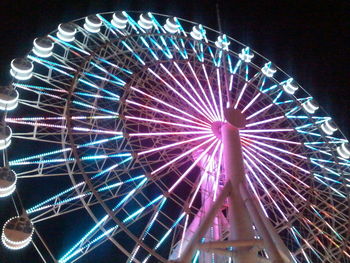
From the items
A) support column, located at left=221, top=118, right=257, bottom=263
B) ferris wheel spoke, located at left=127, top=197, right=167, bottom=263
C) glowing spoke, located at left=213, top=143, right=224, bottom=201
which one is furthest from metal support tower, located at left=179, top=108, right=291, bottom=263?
ferris wheel spoke, located at left=127, top=197, right=167, bottom=263

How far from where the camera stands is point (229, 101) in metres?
16.8

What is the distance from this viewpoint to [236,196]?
44.2ft

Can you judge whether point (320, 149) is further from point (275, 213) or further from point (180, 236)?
point (180, 236)

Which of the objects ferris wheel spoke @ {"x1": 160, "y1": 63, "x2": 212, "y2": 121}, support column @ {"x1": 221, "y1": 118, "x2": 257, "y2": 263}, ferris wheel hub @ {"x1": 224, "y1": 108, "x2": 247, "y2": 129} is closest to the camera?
support column @ {"x1": 221, "y1": 118, "x2": 257, "y2": 263}

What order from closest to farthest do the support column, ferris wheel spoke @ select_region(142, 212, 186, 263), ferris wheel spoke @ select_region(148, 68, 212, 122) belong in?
the support column < ferris wheel spoke @ select_region(142, 212, 186, 263) < ferris wheel spoke @ select_region(148, 68, 212, 122)

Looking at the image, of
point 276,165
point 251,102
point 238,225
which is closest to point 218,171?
point 276,165

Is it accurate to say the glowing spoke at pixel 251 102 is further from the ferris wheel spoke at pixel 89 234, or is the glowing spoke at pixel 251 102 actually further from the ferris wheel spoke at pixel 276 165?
the ferris wheel spoke at pixel 89 234

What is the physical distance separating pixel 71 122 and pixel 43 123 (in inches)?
56.2

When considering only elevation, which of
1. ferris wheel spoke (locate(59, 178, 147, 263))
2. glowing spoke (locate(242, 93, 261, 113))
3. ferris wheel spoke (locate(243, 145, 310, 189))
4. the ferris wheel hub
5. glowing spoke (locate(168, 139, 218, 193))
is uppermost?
glowing spoke (locate(242, 93, 261, 113))

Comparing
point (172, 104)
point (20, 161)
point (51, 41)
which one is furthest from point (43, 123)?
point (172, 104)

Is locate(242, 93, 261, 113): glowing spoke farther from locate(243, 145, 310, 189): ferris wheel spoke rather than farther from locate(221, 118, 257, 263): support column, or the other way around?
locate(221, 118, 257, 263): support column

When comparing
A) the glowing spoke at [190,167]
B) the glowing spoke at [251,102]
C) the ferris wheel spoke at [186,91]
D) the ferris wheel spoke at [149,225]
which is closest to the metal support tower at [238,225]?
the glowing spoke at [190,167]

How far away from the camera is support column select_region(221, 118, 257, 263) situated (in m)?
12.2

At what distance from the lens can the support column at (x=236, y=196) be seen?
12.2 metres
